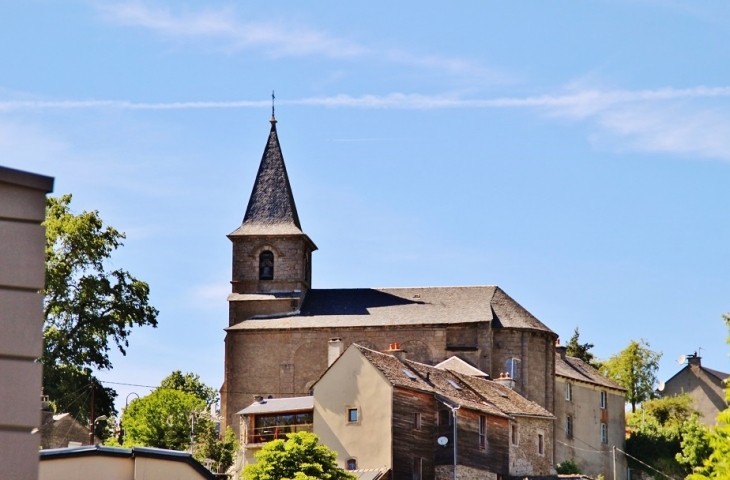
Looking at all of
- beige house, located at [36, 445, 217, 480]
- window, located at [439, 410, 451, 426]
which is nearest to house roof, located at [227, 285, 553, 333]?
window, located at [439, 410, 451, 426]

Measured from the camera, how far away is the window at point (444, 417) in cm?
4762

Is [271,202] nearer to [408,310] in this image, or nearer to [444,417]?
[408,310]

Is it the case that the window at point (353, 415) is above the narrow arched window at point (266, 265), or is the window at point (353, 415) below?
below

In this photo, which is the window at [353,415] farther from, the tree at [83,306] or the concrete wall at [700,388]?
the concrete wall at [700,388]

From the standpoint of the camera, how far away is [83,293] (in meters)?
64.2

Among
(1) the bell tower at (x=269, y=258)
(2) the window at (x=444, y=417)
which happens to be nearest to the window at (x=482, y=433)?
(2) the window at (x=444, y=417)

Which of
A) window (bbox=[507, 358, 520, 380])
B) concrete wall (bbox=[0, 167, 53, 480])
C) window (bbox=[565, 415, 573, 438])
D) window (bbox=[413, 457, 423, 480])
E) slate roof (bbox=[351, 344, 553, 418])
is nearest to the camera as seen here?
concrete wall (bbox=[0, 167, 53, 480])

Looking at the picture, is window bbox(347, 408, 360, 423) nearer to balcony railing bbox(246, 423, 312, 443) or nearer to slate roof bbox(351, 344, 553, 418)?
slate roof bbox(351, 344, 553, 418)

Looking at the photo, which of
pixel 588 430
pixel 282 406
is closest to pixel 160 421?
pixel 282 406

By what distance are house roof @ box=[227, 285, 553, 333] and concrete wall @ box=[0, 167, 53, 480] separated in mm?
58281

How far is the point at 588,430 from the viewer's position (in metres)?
66.6

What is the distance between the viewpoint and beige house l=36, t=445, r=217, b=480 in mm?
12836

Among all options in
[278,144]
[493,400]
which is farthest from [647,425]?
[278,144]

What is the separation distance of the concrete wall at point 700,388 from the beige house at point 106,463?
7369 centimetres
